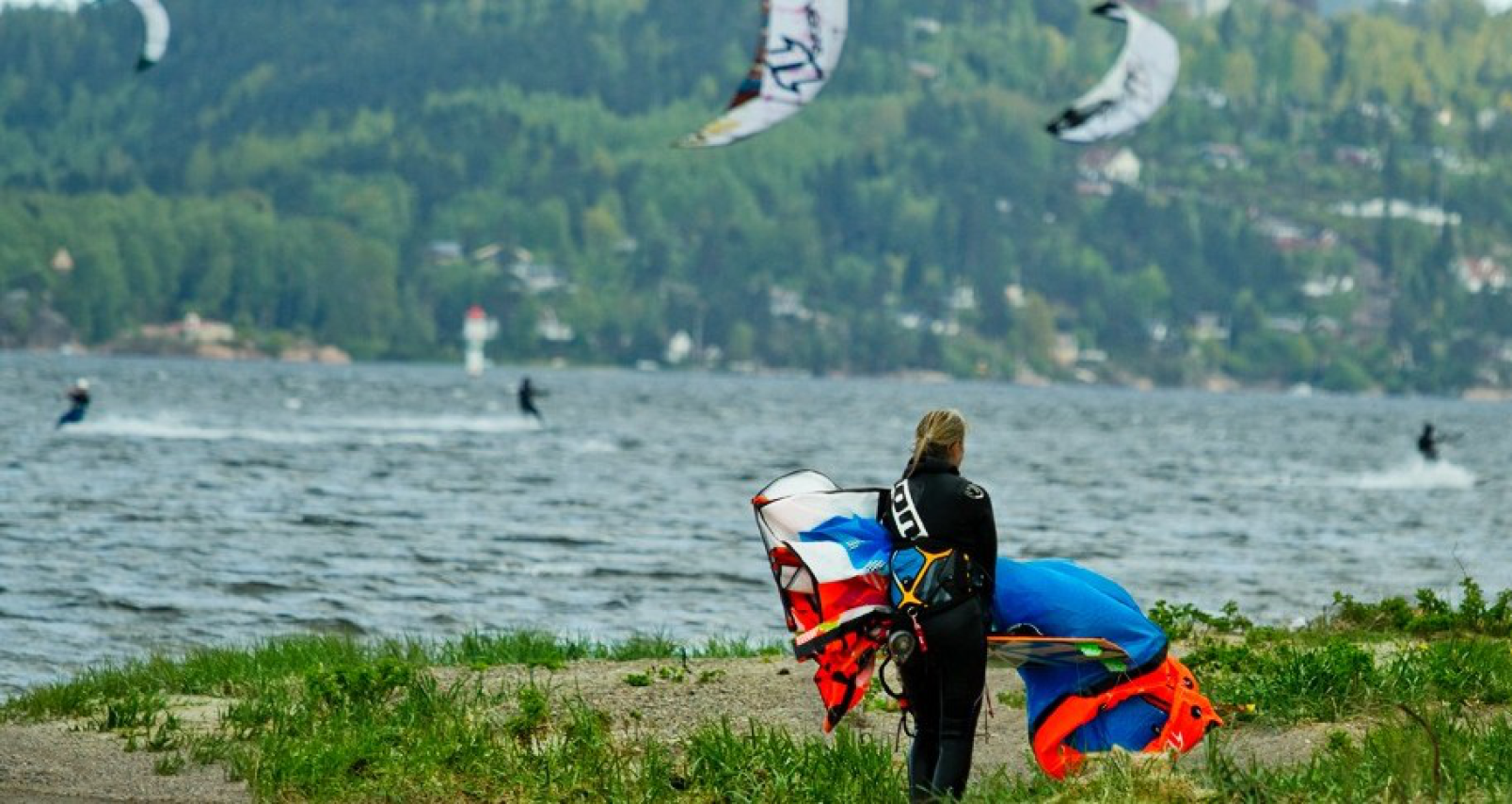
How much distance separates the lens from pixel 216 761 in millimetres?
14039

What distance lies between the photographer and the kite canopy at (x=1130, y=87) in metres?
24.5

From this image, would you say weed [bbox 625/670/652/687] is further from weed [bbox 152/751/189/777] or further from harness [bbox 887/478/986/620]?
harness [bbox 887/478/986/620]

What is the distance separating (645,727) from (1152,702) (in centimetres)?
402

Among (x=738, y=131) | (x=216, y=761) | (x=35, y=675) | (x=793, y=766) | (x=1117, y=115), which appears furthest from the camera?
(x=1117, y=115)

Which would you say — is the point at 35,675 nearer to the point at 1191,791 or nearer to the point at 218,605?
the point at 218,605

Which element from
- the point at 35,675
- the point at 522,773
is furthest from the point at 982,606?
the point at 35,675

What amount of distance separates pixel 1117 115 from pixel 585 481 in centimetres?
4250

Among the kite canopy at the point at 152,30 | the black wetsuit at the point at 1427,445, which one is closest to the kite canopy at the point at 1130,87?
the kite canopy at the point at 152,30

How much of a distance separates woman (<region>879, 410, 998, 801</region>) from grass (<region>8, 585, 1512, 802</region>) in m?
0.43

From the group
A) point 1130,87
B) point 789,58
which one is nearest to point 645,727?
point 789,58

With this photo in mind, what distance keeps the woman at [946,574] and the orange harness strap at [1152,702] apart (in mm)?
830

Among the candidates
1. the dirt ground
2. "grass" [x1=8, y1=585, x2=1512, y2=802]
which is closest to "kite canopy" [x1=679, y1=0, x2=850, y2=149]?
the dirt ground

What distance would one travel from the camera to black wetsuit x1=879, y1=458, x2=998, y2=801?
1160 centimetres

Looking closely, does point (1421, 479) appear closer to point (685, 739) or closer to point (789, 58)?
point (789, 58)
